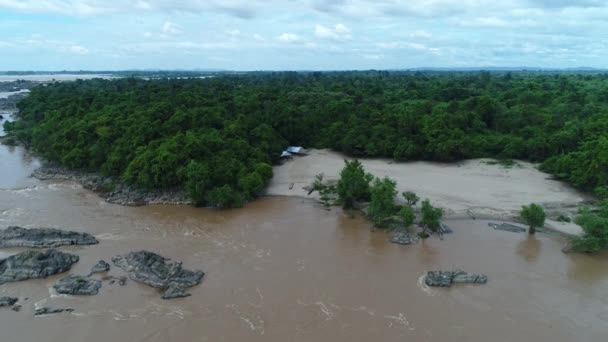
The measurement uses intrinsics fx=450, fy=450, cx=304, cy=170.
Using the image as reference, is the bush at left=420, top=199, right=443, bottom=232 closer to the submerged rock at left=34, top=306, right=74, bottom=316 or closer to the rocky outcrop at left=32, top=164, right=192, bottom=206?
the rocky outcrop at left=32, top=164, right=192, bottom=206

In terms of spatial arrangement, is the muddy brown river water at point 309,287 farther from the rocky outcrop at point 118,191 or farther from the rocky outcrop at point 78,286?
the rocky outcrop at point 118,191

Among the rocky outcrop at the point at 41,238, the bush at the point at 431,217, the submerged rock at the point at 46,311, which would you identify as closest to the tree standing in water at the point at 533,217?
the bush at the point at 431,217

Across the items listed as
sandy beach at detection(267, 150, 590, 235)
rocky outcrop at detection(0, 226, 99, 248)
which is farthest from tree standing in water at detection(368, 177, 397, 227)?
rocky outcrop at detection(0, 226, 99, 248)

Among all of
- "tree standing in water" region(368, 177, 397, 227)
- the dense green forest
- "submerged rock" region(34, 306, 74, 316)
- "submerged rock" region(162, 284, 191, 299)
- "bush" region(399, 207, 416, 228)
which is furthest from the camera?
the dense green forest

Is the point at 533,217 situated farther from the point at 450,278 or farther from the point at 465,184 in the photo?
the point at 465,184

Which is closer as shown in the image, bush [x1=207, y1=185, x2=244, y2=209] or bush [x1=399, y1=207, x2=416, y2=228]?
bush [x1=399, y1=207, x2=416, y2=228]

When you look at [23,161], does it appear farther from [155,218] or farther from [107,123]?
[155,218]

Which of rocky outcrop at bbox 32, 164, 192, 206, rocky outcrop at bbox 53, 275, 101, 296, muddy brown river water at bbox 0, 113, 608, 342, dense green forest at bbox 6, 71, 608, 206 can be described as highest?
dense green forest at bbox 6, 71, 608, 206
